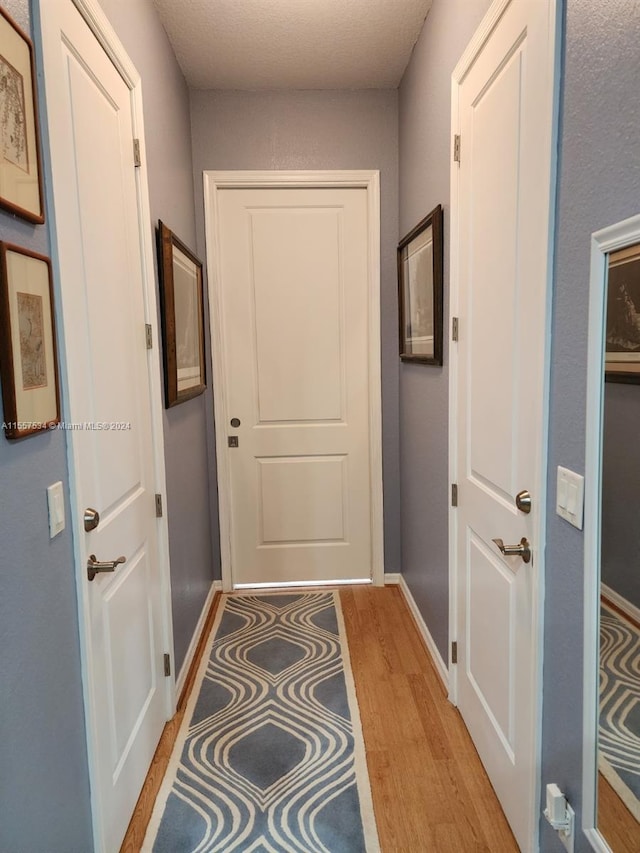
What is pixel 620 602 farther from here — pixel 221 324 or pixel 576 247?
pixel 221 324

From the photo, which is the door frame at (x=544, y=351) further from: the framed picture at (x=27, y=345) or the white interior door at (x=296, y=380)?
the white interior door at (x=296, y=380)

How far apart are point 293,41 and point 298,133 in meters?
0.49

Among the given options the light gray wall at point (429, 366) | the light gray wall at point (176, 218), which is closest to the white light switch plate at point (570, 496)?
the light gray wall at point (429, 366)

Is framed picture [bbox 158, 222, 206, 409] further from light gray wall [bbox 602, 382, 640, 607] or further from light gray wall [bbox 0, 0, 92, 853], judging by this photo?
light gray wall [bbox 602, 382, 640, 607]

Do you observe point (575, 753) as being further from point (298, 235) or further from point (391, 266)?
point (298, 235)

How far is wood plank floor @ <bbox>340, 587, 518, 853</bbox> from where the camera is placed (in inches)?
59.6

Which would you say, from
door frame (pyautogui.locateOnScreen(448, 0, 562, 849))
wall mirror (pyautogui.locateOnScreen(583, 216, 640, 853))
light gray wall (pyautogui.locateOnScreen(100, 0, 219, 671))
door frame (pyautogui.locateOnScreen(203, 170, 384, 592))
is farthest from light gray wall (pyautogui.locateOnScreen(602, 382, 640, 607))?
door frame (pyautogui.locateOnScreen(203, 170, 384, 592))

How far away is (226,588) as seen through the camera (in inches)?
123

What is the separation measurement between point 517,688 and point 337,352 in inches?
78.3

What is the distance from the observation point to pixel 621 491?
95 cm

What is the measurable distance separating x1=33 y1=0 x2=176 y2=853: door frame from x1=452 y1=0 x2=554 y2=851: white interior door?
3.52 feet

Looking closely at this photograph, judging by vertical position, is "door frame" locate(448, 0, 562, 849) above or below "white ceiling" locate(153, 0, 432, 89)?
below

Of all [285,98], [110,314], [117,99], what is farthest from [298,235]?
[110,314]

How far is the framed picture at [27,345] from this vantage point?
97cm
